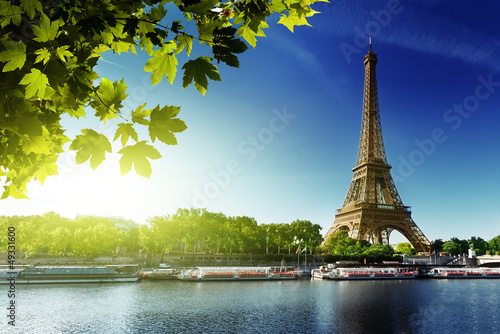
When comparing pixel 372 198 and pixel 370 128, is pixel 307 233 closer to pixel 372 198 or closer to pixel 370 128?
pixel 372 198

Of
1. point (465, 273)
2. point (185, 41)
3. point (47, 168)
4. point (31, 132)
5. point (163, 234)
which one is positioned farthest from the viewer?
point (465, 273)

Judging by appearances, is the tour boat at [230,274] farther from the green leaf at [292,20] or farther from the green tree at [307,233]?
the green leaf at [292,20]

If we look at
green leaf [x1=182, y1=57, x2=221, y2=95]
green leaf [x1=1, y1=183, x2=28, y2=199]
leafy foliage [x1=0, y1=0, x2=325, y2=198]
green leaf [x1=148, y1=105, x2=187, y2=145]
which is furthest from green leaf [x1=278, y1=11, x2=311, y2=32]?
green leaf [x1=1, y1=183, x2=28, y2=199]

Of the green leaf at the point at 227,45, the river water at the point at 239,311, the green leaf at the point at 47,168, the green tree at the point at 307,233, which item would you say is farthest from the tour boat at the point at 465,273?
the green leaf at the point at 227,45

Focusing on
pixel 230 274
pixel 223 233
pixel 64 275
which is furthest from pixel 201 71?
pixel 223 233

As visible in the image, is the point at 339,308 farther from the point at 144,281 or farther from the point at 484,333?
the point at 144,281

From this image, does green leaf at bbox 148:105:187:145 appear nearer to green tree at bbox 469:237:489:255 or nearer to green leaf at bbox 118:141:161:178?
green leaf at bbox 118:141:161:178
